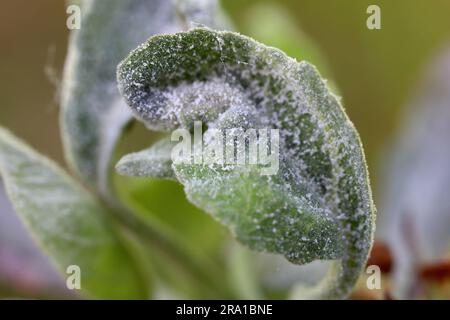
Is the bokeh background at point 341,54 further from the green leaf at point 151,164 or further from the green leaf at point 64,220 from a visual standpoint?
the green leaf at point 151,164

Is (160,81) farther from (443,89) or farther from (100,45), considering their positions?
(443,89)

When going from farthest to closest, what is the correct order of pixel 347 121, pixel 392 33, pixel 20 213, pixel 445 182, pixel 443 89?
pixel 392 33, pixel 443 89, pixel 445 182, pixel 20 213, pixel 347 121

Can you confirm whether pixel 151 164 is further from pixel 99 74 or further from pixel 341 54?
pixel 341 54

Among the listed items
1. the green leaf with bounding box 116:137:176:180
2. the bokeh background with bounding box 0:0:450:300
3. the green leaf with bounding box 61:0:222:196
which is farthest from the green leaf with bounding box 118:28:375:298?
the bokeh background with bounding box 0:0:450:300

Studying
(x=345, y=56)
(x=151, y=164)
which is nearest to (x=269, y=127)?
(x=151, y=164)

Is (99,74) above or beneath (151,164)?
above

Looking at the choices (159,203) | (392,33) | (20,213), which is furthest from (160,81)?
(392,33)

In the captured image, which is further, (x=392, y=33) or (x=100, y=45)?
(x=392, y=33)
